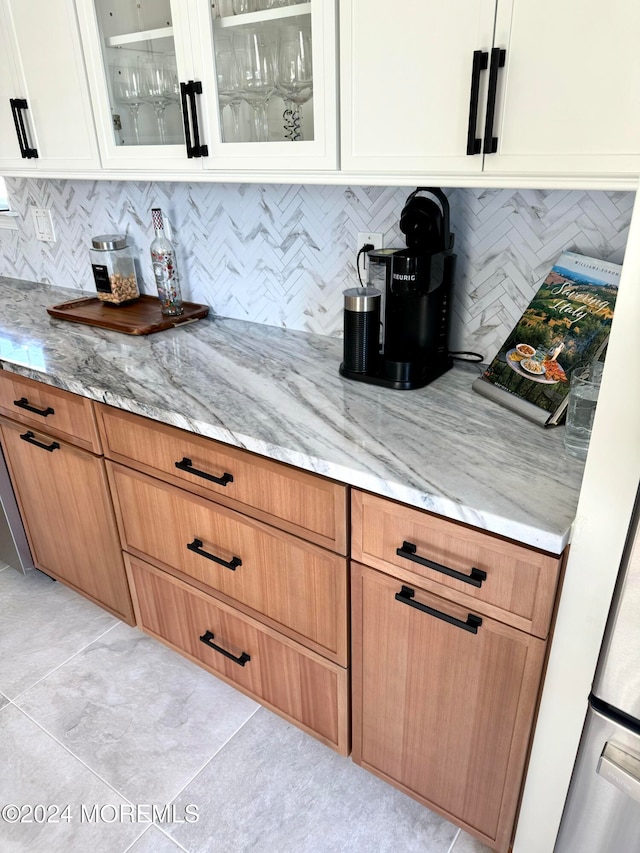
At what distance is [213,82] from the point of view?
1.38 metres

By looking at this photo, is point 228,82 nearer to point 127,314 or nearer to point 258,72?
point 258,72

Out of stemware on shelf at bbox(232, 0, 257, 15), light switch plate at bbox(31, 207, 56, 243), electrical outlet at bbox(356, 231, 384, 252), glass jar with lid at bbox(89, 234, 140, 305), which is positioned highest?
stemware on shelf at bbox(232, 0, 257, 15)

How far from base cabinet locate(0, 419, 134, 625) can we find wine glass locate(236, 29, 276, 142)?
3.06 feet

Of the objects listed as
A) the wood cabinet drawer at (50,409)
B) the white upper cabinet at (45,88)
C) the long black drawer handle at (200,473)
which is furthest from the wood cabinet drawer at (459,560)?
the white upper cabinet at (45,88)

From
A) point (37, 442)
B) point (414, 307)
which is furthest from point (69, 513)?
point (414, 307)

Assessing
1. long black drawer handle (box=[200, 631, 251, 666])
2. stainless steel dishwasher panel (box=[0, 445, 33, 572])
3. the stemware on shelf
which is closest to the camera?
the stemware on shelf

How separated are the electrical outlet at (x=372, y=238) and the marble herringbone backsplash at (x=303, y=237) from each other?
12 millimetres

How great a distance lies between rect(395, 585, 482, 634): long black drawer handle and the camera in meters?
1.07

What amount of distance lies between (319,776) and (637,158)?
1492 mm

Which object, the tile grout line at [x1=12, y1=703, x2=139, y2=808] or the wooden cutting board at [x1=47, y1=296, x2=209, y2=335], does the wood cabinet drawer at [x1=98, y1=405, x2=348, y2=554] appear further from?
the tile grout line at [x1=12, y1=703, x2=139, y2=808]

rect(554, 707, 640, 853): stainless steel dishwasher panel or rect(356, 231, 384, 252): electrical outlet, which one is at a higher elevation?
rect(356, 231, 384, 252): electrical outlet

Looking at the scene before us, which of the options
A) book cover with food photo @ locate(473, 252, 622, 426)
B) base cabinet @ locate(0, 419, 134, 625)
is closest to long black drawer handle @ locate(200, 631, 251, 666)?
base cabinet @ locate(0, 419, 134, 625)

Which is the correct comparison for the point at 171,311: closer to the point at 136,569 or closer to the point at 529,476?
the point at 136,569

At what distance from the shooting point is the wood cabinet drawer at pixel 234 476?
1199 mm
